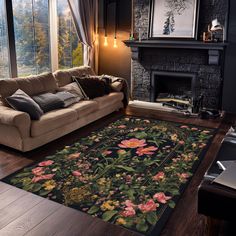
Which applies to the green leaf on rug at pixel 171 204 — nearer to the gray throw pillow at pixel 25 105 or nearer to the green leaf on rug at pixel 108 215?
the green leaf on rug at pixel 108 215

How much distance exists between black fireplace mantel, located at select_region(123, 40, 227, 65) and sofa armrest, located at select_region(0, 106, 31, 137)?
315cm

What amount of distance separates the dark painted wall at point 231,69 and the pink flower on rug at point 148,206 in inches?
138

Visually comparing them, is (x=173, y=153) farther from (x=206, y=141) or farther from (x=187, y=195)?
(x=187, y=195)

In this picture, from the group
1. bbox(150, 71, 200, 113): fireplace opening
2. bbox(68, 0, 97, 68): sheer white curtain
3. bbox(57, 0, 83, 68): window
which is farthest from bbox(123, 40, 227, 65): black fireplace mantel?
bbox(57, 0, 83, 68): window

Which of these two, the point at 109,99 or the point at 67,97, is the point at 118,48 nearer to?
the point at 109,99

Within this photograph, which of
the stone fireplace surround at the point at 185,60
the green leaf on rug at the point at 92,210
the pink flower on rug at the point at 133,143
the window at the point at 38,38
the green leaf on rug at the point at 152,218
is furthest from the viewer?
the stone fireplace surround at the point at 185,60

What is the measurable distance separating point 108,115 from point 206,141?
6.18ft

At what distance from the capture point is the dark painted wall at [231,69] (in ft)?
16.7

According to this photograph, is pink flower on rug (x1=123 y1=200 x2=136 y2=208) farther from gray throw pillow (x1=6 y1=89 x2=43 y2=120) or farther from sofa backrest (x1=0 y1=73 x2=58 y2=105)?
sofa backrest (x1=0 y1=73 x2=58 y2=105)

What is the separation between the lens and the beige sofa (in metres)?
3.41

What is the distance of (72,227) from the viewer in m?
2.24

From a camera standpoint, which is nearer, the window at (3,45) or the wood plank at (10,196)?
the wood plank at (10,196)

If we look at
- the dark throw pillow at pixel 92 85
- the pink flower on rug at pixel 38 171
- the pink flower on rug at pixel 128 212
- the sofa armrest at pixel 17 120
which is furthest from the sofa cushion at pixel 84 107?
the pink flower on rug at pixel 128 212

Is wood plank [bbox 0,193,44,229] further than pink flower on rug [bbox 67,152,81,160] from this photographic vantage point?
No
